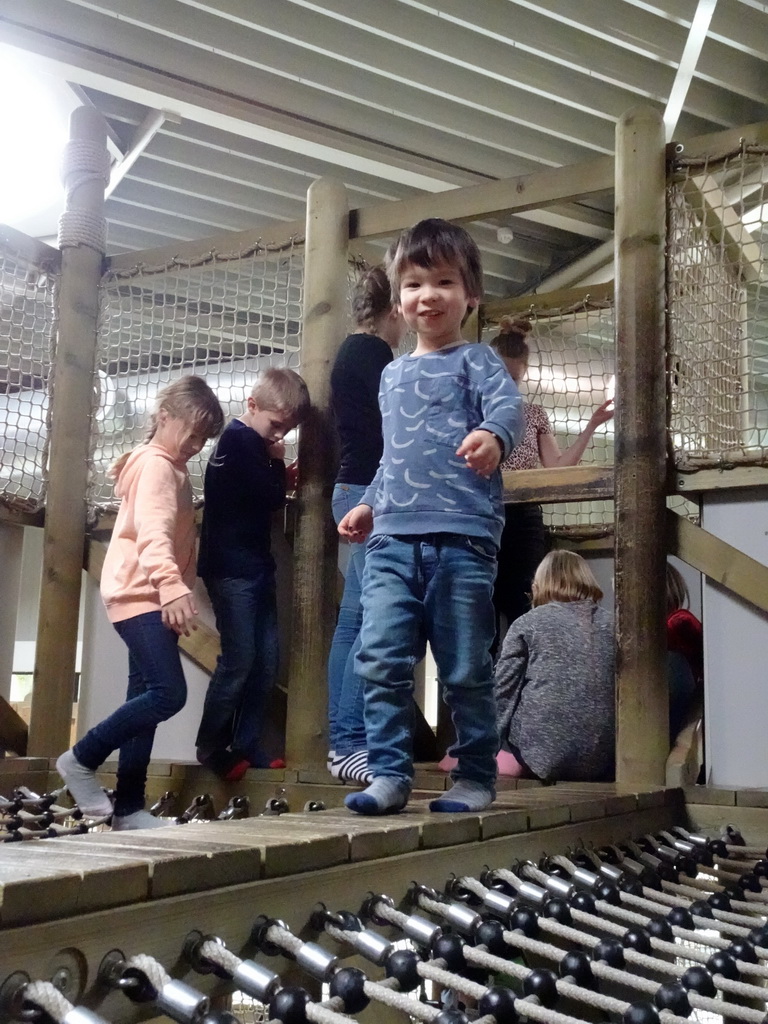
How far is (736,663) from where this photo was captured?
2457mm

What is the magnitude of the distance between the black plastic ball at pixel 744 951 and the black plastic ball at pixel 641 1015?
0.35 m

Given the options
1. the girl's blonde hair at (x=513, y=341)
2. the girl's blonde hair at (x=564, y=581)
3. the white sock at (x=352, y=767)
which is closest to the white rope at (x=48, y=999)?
the white sock at (x=352, y=767)

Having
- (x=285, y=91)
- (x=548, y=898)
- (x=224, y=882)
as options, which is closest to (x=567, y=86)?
(x=285, y=91)

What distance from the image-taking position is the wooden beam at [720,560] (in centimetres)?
239

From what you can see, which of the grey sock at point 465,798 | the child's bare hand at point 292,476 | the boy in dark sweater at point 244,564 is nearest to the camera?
the grey sock at point 465,798

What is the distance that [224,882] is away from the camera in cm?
113

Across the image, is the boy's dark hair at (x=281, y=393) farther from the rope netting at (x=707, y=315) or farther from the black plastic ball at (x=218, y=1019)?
the black plastic ball at (x=218, y=1019)

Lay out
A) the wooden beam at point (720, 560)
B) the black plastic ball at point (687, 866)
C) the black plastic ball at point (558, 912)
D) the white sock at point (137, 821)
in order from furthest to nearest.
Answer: the wooden beam at point (720, 560) → the white sock at point (137, 821) → the black plastic ball at point (687, 866) → the black plastic ball at point (558, 912)

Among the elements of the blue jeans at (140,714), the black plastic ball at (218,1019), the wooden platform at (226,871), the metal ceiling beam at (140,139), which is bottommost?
the black plastic ball at (218,1019)

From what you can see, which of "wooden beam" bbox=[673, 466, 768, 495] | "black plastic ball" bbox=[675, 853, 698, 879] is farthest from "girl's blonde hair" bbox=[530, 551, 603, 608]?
"black plastic ball" bbox=[675, 853, 698, 879]

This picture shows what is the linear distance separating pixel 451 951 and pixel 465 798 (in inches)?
23.1

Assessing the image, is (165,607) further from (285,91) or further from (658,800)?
(285,91)

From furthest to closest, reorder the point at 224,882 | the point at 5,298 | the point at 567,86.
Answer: the point at 567,86
the point at 5,298
the point at 224,882

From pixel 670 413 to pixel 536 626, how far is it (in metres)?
0.61
